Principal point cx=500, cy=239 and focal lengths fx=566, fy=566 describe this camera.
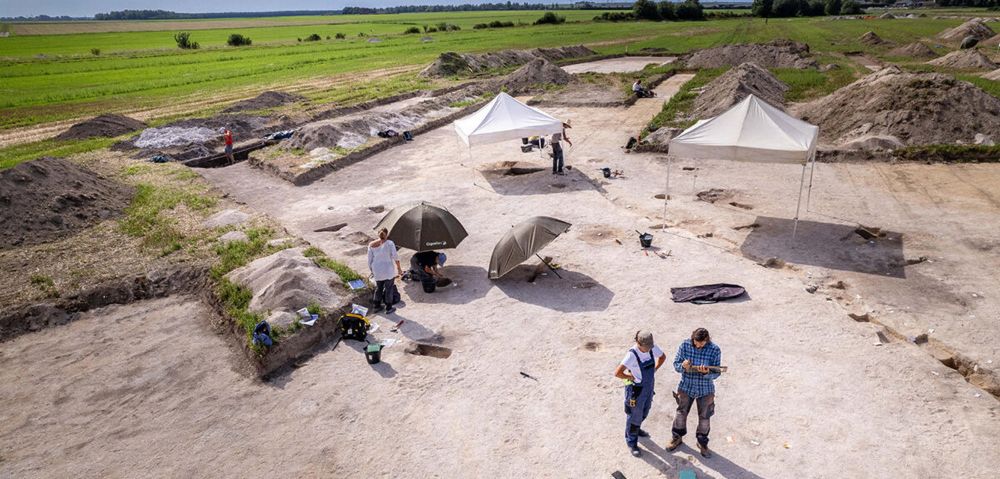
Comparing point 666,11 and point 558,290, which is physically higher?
point 666,11

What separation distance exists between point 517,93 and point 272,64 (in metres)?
39.0

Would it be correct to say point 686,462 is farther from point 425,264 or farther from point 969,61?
point 969,61

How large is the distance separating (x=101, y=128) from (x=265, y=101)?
32.4 ft

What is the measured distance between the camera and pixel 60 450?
8695 mm

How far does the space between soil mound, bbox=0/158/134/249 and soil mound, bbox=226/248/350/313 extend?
7962 mm

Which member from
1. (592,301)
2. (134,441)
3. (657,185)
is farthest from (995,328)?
(134,441)

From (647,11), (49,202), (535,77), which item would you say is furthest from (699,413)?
(647,11)

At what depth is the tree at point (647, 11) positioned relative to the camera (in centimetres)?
13100

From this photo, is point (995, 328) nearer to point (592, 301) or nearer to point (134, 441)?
point (592, 301)

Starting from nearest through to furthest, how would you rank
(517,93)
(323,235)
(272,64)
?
(323,235) → (517,93) → (272,64)

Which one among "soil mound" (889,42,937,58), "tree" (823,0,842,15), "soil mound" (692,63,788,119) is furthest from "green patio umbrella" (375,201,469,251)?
"tree" (823,0,842,15)

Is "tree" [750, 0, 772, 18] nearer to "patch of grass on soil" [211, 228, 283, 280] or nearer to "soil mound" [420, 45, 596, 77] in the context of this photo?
"soil mound" [420, 45, 596, 77]

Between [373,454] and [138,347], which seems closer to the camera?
[373,454]

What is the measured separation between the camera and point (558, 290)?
41.6ft
